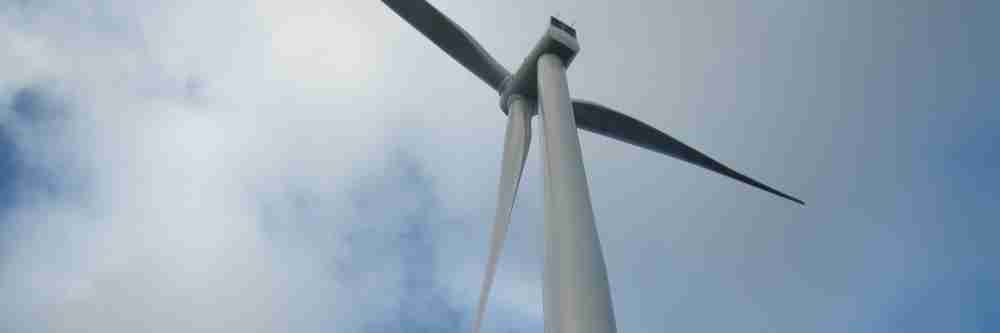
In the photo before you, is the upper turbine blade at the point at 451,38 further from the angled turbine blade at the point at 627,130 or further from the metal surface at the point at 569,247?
the metal surface at the point at 569,247

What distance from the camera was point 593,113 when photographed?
90.4 feet

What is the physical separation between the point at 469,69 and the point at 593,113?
4.96 meters

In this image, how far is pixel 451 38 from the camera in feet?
86.9

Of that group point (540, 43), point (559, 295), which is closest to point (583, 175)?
point (559, 295)

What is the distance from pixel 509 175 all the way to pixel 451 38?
25.7ft

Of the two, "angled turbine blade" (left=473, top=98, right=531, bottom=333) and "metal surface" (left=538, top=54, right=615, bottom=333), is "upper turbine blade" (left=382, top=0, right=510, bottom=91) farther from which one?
"metal surface" (left=538, top=54, right=615, bottom=333)

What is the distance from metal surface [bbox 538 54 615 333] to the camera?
13.1m

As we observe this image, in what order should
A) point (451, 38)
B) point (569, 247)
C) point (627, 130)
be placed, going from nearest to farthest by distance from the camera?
1. point (569, 247)
2. point (451, 38)
3. point (627, 130)

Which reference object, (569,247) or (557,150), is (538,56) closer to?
(557,150)

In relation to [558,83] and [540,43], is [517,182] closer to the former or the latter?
[558,83]

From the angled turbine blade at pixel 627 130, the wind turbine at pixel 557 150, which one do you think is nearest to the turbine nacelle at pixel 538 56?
the wind turbine at pixel 557 150

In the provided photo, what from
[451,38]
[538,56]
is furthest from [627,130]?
[451,38]

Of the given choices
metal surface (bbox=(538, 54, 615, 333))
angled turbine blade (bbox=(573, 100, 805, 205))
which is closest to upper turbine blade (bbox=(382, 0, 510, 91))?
angled turbine blade (bbox=(573, 100, 805, 205))

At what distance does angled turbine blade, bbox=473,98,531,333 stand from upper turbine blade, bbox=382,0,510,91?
6.17ft
